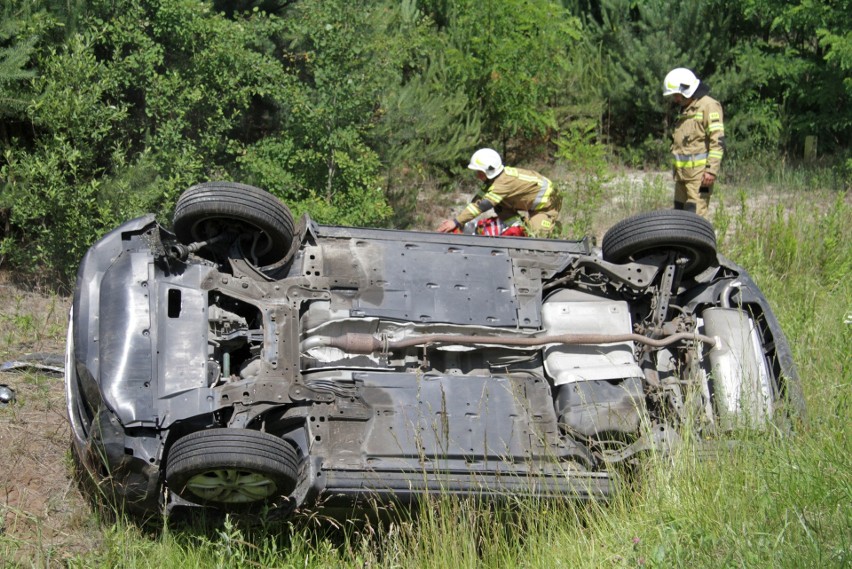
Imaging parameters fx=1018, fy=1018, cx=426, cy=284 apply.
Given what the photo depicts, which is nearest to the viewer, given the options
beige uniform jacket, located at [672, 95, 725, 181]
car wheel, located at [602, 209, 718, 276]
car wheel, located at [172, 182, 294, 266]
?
car wheel, located at [172, 182, 294, 266]

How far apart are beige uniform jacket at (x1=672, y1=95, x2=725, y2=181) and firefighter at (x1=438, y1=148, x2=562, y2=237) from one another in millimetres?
1334

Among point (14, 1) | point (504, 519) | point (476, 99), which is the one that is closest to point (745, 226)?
point (476, 99)

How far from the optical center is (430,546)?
4598 mm

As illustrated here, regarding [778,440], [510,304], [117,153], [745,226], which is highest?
[117,153]

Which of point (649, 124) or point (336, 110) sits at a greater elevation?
point (649, 124)

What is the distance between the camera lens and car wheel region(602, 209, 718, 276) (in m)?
5.85

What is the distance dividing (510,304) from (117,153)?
14.2ft

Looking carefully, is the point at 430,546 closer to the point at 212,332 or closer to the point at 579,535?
the point at 579,535

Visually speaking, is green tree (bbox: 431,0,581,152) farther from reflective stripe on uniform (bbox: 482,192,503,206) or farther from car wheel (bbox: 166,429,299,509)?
car wheel (bbox: 166,429,299,509)

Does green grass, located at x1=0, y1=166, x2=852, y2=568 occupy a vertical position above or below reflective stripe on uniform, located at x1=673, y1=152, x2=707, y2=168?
below

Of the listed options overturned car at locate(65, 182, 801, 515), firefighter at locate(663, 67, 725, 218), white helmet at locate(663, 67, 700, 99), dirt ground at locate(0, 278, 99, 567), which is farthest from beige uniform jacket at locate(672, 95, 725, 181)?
dirt ground at locate(0, 278, 99, 567)

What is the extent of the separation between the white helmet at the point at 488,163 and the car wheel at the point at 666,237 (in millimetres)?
2914

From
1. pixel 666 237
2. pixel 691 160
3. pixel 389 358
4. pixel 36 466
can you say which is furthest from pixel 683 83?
pixel 36 466

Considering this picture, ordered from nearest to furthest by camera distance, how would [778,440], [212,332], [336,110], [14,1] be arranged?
[778,440] < [212,332] < [14,1] < [336,110]
